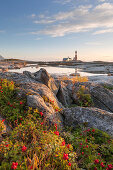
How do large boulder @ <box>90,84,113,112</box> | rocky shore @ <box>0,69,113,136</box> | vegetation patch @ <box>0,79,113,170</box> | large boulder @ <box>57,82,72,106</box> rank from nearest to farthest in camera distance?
vegetation patch @ <box>0,79,113,170</box> → rocky shore @ <box>0,69,113,136</box> → large boulder @ <box>57,82,72,106</box> → large boulder @ <box>90,84,113,112</box>

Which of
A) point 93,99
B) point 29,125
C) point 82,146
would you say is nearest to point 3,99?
point 29,125

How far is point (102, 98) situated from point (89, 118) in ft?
11.5

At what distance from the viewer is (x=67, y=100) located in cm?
809

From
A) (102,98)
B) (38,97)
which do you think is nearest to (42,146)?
(38,97)

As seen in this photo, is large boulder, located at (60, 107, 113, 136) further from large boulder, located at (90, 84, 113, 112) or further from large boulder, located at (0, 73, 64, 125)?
large boulder, located at (90, 84, 113, 112)

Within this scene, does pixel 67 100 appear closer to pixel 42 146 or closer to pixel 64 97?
pixel 64 97

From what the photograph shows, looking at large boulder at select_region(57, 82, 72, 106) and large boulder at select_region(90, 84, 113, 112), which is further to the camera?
large boulder at select_region(90, 84, 113, 112)

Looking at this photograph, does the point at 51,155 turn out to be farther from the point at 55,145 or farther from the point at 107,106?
the point at 107,106

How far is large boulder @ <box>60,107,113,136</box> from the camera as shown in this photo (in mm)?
5137

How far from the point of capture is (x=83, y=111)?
560cm

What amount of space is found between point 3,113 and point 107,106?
251 inches

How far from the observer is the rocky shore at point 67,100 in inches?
202

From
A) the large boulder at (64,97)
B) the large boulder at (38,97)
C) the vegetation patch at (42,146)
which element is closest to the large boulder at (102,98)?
the large boulder at (64,97)

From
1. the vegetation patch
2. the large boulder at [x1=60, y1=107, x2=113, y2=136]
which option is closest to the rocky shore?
the large boulder at [x1=60, y1=107, x2=113, y2=136]
